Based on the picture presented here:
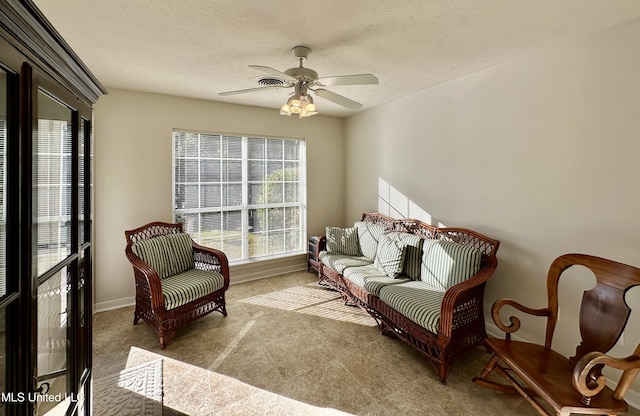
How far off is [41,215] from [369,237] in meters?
3.32

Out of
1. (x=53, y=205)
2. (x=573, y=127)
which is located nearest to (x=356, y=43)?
(x=573, y=127)

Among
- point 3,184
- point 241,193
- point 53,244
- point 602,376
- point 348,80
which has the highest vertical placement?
point 348,80

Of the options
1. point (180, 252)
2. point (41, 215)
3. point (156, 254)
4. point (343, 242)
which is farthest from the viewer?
point (343, 242)

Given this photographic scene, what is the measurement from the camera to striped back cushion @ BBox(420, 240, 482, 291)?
2.54 m

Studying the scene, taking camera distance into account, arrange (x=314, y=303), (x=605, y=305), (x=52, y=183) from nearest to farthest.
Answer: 1. (x=52, y=183)
2. (x=605, y=305)
3. (x=314, y=303)

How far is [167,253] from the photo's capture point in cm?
309

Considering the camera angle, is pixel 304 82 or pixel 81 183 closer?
pixel 81 183

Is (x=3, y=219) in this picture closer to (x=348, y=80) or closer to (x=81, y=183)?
(x=81, y=183)

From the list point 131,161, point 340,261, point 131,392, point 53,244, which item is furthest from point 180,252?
point 53,244

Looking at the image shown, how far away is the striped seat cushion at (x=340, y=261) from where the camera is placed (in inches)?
138

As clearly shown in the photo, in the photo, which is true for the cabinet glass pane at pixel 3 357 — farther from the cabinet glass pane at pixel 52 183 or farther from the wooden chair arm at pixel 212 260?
the wooden chair arm at pixel 212 260

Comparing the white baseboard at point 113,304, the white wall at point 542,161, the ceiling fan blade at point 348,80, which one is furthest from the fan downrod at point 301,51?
the white baseboard at point 113,304

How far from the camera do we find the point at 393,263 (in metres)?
3.13

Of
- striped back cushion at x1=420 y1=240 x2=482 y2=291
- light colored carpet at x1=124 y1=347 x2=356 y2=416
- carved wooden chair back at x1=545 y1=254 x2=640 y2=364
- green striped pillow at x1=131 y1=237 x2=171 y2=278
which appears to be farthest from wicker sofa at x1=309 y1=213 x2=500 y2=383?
green striped pillow at x1=131 y1=237 x2=171 y2=278
